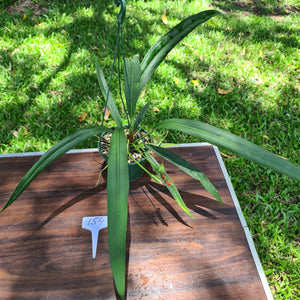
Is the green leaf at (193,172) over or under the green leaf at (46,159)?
under

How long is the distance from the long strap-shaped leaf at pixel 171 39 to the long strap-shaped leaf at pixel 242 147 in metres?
0.34

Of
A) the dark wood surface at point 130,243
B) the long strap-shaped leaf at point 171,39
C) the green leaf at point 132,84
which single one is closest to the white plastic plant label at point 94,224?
the dark wood surface at point 130,243

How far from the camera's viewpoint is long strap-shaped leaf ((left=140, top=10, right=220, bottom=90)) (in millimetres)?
1136

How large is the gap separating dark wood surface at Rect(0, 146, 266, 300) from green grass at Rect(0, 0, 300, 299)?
50 cm

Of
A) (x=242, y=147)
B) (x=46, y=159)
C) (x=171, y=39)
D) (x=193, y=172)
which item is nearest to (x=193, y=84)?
(x=171, y=39)

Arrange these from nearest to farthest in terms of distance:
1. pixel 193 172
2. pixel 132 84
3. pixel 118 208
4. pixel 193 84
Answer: pixel 118 208
pixel 193 172
pixel 132 84
pixel 193 84

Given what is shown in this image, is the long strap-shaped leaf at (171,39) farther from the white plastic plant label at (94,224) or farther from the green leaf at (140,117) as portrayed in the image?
the white plastic plant label at (94,224)

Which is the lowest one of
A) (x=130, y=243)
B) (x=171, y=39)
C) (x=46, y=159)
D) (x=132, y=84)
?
(x=130, y=243)

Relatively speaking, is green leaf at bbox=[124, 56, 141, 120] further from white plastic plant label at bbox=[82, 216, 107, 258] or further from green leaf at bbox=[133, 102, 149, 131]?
white plastic plant label at bbox=[82, 216, 107, 258]

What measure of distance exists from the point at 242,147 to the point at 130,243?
606 mm

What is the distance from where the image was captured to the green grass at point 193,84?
175 cm

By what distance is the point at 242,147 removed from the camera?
0.92 m

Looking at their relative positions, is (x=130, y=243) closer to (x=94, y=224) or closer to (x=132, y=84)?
(x=94, y=224)

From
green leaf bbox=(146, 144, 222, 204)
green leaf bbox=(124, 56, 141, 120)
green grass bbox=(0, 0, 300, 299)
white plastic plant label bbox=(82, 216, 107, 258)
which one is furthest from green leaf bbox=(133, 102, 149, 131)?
green grass bbox=(0, 0, 300, 299)
